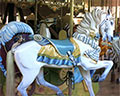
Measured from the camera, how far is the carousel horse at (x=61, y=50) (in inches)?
125

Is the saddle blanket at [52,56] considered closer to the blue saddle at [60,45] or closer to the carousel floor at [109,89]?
the blue saddle at [60,45]

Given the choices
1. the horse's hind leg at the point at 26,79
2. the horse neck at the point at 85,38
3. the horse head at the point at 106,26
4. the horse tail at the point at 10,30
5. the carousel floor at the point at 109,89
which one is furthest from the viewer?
the carousel floor at the point at 109,89

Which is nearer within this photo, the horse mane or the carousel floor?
the horse mane

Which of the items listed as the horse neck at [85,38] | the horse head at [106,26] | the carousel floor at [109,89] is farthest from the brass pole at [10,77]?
the carousel floor at [109,89]

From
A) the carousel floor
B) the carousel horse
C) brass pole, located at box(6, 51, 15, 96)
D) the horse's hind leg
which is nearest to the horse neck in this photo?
the carousel horse

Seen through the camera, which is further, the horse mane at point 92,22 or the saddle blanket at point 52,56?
the horse mane at point 92,22

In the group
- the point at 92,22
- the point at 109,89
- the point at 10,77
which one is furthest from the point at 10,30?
the point at 109,89

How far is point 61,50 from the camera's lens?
3.31 meters

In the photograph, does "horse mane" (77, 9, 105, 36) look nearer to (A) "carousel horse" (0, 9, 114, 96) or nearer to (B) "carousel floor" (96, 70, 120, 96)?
(A) "carousel horse" (0, 9, 114, 96)

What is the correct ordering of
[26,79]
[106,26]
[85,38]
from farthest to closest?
[106,26], [85,38], [26,79]

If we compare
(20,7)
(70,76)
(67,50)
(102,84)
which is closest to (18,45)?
(67,50)

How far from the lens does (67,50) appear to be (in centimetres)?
334

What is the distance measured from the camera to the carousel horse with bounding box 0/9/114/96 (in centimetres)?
317

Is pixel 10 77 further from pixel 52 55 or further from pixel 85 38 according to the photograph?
pixel 85 38
